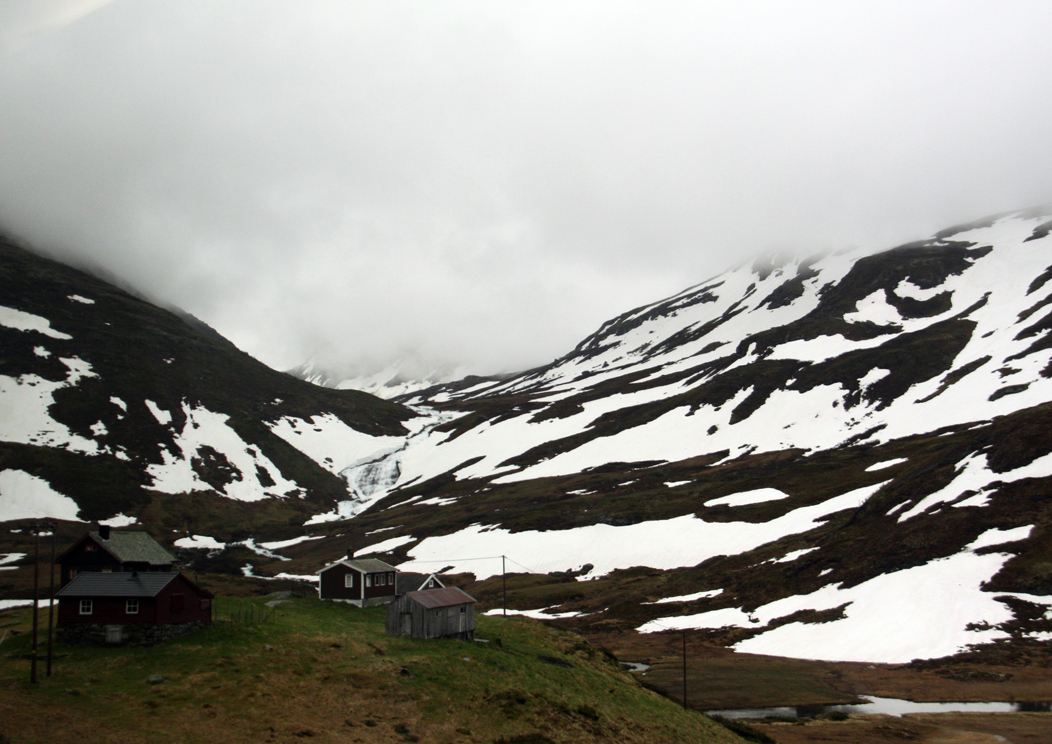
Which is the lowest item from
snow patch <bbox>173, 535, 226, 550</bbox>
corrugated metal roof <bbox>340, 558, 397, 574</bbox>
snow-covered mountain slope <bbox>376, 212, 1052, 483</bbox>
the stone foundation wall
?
the stone foundation wall

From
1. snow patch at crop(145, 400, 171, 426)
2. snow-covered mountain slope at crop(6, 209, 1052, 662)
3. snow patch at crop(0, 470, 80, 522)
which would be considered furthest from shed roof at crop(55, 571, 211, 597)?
snow patch at crop(145, 400, 171, 426)

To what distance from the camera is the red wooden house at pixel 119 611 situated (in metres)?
37.7

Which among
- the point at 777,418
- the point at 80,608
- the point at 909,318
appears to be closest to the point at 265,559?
the point at 80,608

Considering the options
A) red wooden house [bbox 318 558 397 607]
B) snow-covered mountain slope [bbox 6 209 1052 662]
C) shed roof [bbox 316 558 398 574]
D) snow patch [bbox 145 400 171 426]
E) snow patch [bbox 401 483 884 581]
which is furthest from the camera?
snow patch [bbox 145 400 171 426]

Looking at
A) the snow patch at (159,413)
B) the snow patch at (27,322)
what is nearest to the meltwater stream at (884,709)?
the snow patch at (159,413)

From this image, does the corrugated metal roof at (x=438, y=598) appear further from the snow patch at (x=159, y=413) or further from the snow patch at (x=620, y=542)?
the snow patch at (x=159, y=413)

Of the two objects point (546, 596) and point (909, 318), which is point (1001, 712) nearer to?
point (546, 596)

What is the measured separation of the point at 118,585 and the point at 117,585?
0.05 meters

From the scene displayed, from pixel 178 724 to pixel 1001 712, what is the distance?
44.6m

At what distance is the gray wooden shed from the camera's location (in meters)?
43.4

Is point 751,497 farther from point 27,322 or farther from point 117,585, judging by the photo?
point 27,322

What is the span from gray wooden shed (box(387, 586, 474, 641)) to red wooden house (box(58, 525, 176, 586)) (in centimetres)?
1869

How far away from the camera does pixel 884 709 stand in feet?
149

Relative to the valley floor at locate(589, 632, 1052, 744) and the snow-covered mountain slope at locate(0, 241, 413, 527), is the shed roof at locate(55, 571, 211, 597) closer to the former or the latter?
the valley floor at locate(589, 632, 1052, 744)
